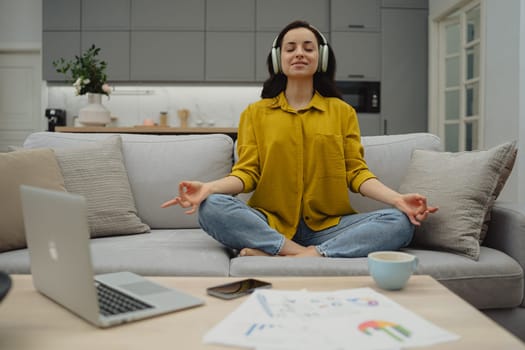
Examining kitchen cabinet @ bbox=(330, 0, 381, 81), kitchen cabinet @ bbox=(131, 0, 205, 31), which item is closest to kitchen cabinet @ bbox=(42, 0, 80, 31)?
kitchen cabinet @ bbox=(131, 0, 205, 31)

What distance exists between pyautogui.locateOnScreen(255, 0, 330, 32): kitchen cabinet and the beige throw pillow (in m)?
4.10

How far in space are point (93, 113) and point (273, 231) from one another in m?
2.65

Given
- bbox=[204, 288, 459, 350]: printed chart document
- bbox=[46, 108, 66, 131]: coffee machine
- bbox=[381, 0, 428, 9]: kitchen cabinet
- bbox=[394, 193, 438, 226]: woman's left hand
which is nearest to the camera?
bbox=[204, 288, 459, 350]: printed chart document

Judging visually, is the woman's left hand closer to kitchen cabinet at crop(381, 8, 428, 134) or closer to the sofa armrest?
the sofa armrest

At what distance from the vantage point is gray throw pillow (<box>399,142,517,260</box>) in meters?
1.80

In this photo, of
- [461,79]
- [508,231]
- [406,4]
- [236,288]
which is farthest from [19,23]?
[236,288]

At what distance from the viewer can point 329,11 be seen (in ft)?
18.6

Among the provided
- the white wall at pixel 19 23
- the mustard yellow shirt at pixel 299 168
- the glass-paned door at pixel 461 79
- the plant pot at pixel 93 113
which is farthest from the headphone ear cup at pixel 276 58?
A: the white wall at pixel 19 23

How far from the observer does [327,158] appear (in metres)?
2.08

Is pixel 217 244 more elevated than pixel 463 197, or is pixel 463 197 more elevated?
pixel 463 197

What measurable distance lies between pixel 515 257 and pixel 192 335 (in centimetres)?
136

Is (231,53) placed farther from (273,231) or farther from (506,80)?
(273,231)

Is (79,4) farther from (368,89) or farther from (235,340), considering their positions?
(235,340)

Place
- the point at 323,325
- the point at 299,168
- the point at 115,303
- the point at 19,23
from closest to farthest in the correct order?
the point at 323,325
the point at 115,303
the point at 299,168
the point at 19,23
